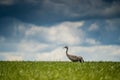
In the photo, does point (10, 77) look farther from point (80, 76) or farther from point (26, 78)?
point (80, 76)

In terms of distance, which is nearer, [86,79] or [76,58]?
[86,79]

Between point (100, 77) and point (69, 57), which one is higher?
point (69, 57)

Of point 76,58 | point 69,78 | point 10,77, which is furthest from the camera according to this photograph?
point 76,58

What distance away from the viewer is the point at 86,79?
16.5 meters

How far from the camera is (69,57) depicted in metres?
33.8

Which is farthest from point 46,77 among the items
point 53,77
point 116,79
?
point 116,79

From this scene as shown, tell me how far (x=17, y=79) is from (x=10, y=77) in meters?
0.96

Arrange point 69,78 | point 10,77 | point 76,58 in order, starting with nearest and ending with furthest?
1. point 69,78
2. point 10,77
3. point 76,58

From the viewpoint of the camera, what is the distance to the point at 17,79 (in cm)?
1683

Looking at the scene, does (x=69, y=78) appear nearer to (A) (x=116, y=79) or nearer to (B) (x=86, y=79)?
(B) (x=86, y=79)

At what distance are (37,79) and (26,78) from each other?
0.86 m

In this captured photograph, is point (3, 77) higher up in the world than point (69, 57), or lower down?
lower down

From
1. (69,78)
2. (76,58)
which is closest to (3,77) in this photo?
(69,78)

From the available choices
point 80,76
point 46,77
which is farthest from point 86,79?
point 46,77
